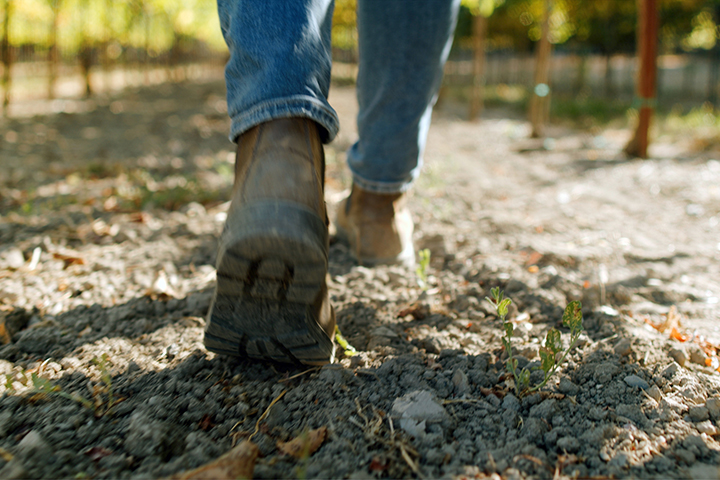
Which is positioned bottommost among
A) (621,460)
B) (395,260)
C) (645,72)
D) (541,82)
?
(621,460)

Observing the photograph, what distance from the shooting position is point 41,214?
239 centimetres

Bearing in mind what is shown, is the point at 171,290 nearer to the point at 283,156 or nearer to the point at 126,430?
the point at 126,430

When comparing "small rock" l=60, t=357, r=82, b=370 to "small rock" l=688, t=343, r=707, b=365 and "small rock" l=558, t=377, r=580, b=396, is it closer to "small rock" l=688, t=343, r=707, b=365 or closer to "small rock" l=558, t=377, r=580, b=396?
"small rock" l=558, t=377, r=580, b=396

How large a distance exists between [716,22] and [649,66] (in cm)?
1147

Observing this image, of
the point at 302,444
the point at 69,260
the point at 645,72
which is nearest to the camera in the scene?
the point at 302,444

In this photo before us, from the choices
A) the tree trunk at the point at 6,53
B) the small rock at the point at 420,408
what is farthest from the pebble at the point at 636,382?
the tree trunk at the point at 6,53

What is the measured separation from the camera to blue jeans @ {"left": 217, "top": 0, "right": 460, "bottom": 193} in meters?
0.96

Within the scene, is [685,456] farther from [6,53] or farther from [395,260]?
[6,53]

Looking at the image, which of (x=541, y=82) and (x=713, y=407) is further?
(x=541, y=82)

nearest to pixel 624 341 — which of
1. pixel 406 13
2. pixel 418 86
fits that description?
pixel 418 86

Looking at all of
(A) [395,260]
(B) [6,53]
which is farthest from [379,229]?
(B) [6,53]

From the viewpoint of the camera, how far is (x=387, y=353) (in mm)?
1200

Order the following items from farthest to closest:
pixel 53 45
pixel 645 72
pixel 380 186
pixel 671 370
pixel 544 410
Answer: pixel 53 45
pixel 645 72
pixel 380 186
pixel 671 370
pixel 544 410

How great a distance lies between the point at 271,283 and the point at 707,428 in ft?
2.80
